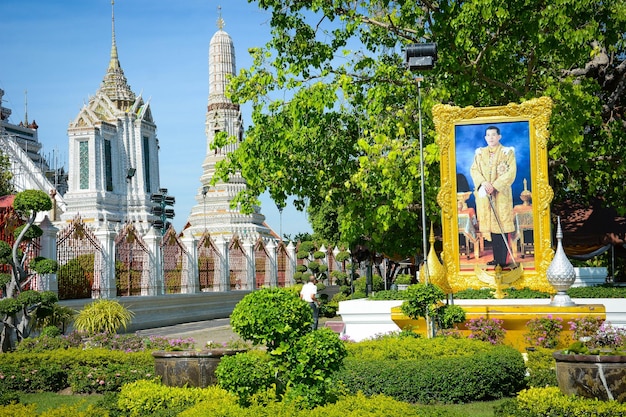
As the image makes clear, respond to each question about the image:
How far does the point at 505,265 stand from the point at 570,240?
8057 mm

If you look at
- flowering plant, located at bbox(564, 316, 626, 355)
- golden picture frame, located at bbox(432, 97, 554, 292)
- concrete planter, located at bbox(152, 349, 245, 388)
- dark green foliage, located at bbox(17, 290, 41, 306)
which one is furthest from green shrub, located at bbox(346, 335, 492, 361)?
dark green foliage, located at bbox(17, 290, 41, 306)

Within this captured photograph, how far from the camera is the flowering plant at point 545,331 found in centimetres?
1208

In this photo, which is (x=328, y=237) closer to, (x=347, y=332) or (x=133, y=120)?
(x=347, y=332)

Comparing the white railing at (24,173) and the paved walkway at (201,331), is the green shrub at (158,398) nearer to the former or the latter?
the paved walkway at (201,331)

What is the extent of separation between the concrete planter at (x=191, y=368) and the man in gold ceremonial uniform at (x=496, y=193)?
8780mm

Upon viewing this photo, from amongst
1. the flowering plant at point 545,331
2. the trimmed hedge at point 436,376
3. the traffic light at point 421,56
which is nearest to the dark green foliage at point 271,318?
the trimmed hedge at point 436,376

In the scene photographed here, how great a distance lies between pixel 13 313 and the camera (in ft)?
47.6

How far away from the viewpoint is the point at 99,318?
17125 mm

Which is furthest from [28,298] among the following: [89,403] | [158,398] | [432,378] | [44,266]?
[432,378]

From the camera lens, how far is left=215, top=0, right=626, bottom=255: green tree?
15.7m

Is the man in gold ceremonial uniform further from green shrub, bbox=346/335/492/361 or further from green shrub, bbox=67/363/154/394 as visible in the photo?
green shrub, bbox=67/363/154/394

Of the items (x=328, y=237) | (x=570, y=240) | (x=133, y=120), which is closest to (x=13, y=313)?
(x=570, y=240)

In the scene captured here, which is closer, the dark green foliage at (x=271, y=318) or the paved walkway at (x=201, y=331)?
the dark green foliage at (x=271, y=318)

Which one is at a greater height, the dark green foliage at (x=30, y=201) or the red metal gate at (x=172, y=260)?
the dark green foliage at (x=30, y=201)
